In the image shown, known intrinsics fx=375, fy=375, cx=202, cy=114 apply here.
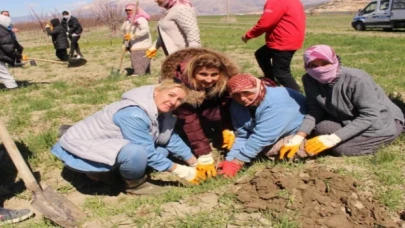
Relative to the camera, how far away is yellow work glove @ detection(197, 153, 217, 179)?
3217 millimetres

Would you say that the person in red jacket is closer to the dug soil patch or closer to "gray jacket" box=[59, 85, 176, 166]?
the dug soil patch

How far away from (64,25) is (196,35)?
8.88 meters

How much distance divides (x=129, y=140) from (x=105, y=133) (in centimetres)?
21

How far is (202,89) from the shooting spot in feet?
10.5

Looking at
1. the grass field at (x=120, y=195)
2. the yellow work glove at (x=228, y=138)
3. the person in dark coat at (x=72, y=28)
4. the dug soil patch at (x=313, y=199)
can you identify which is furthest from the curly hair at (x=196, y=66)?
the person in dark coat at (x=72, y=28)

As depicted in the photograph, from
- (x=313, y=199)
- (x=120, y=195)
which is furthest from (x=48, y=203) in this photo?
(x=313, y=199)

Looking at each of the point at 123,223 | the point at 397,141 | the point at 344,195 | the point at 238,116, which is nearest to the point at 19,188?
the point at 123,223

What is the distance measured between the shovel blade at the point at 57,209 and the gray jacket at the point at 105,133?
36 cm

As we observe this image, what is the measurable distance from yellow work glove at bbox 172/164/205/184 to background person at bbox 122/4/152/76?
16.4ft

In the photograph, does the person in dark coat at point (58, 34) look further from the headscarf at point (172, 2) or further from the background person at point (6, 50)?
the headscarf at point (172, 2)

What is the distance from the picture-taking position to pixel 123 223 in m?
2.62

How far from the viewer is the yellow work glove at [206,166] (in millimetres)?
3217

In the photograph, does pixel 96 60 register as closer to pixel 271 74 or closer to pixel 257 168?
pixel 271 74

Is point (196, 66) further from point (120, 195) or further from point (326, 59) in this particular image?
point (120, 195)
